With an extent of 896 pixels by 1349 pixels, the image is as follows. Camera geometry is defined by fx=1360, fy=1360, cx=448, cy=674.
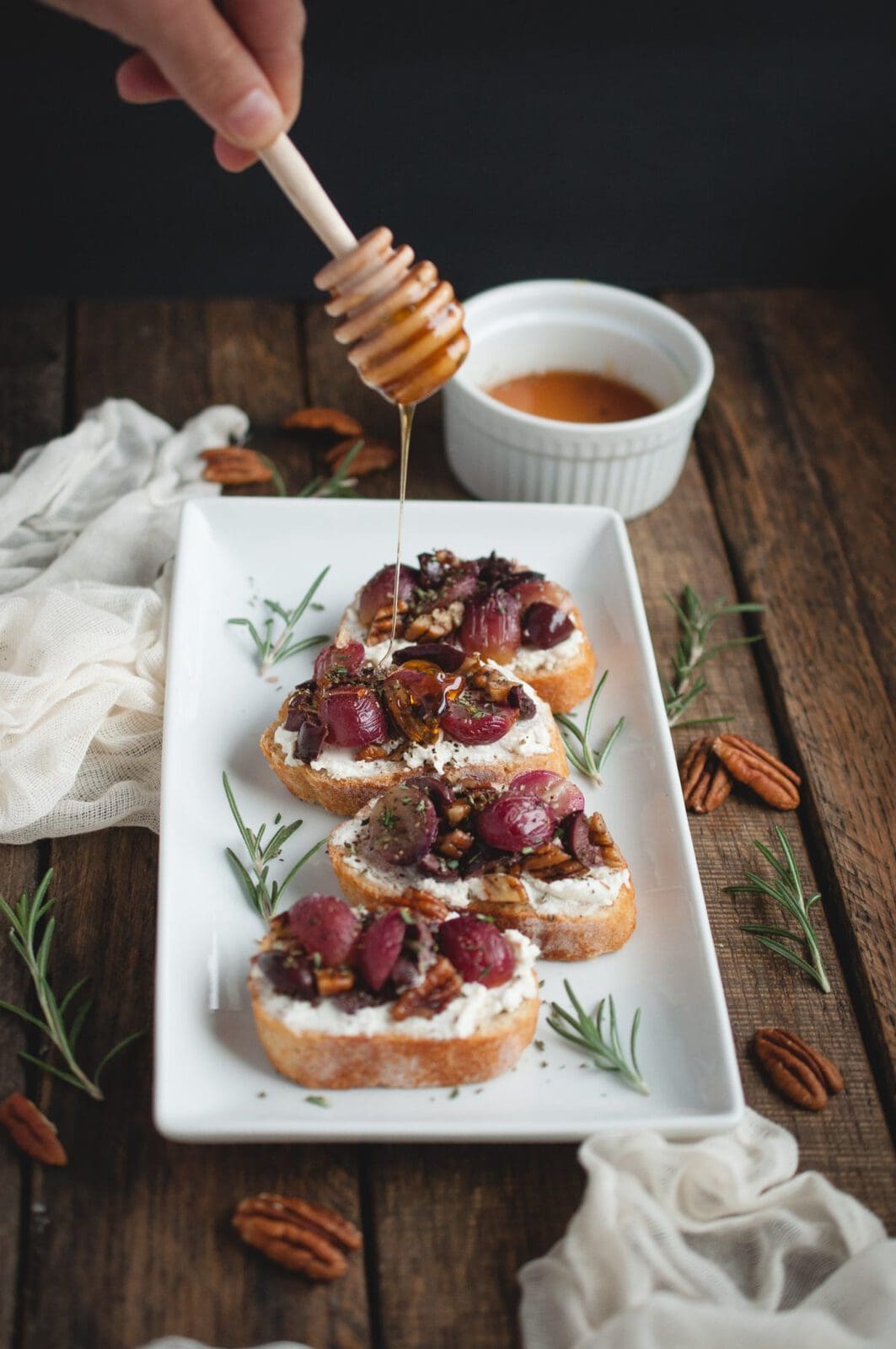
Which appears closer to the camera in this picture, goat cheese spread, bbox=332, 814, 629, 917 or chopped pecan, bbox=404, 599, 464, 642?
goat cheese spread, bbox=332, 814, 629, 917

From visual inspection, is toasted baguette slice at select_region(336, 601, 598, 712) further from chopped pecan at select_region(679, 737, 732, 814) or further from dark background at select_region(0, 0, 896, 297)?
dark background at select_region(0, 0, 896, 297)

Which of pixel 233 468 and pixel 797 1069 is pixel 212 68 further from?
pixel 797 1069

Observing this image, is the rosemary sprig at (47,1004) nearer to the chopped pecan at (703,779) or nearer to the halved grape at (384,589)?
the halved grape at (384,589)

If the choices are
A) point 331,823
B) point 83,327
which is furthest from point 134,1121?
point 83,327

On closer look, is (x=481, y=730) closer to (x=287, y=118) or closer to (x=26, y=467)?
(x=287, y=118)

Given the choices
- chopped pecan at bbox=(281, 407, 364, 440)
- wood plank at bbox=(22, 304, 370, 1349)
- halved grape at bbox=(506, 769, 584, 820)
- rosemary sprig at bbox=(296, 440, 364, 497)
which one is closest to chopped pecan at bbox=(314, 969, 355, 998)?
wood plank at bbox=(22, 304, 370, 1349)

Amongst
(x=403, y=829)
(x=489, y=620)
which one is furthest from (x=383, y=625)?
(x=403, y=829)
